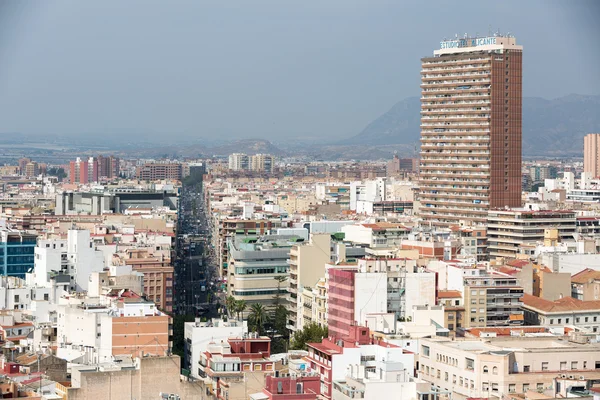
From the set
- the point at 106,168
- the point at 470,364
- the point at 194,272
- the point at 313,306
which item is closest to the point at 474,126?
the point at 194,272

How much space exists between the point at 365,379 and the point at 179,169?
147 m

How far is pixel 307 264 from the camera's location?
1779 inches

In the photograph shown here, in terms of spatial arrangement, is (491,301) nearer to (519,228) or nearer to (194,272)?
(519,228)

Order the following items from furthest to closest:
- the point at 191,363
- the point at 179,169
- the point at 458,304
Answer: the point at 179,169 < the point at 458,304 < the point at 191,363

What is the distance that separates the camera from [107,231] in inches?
2192

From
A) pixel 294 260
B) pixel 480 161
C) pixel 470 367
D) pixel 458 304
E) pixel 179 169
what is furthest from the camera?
pixel 179 169

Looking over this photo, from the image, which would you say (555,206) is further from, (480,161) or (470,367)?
(470,367)

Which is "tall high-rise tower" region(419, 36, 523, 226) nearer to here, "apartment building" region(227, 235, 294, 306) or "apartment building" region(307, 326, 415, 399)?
"apartment building" region(227, 235, 294, 306)

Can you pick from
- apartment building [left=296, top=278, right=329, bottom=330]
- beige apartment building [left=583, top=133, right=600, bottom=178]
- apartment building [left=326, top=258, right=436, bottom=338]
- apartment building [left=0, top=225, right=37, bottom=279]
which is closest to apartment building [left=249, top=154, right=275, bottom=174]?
beige apartment building [left=583, top=133, right=600, bottom=178]

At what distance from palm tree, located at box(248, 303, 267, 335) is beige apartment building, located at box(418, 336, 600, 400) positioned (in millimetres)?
12582

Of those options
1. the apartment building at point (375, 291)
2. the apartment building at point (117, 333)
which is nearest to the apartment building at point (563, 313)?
the apartment building at point (375, 291)

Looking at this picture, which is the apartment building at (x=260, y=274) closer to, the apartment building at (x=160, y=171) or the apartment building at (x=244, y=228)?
the apartment building at (x=244, y=228)

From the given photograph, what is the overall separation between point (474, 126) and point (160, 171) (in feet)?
346

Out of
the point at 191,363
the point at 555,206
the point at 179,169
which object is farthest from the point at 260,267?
the point at 179,169
